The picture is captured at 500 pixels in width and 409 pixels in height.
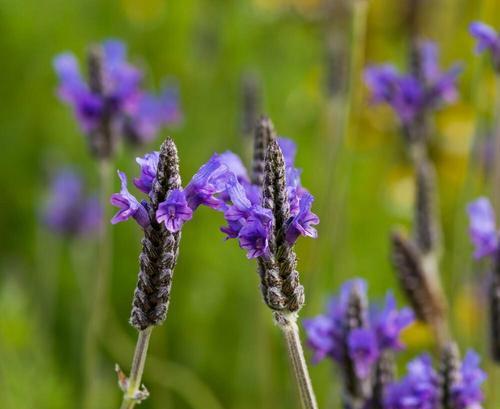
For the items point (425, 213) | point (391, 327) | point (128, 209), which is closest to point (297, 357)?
point (128, 209)

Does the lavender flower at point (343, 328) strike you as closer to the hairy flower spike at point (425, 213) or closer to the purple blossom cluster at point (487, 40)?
the hairy flower spike at point (425, 213)

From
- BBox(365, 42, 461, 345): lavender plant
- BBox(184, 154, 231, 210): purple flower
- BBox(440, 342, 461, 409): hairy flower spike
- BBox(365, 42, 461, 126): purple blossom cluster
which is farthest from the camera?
BBox(365, 42, 461, 126): purple blossom cluster

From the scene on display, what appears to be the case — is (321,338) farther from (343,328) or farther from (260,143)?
(260,143)

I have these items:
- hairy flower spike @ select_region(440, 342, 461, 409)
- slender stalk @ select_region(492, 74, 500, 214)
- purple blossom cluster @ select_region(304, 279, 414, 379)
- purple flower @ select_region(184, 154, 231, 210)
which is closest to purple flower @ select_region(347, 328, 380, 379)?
purple blossom cluster @ select_region(304, 279, 414, 379)

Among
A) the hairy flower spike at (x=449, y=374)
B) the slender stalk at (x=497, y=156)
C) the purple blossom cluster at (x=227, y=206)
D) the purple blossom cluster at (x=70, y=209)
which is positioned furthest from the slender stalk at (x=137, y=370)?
the purple blossom cluster at (x=70, y=209)

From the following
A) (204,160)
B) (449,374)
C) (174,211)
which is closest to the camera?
(174,211)

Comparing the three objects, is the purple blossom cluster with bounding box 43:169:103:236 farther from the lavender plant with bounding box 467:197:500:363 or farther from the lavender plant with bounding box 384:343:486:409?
the lavender plant with bounding box 384:343:486:409

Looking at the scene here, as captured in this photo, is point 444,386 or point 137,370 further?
point 444,386
